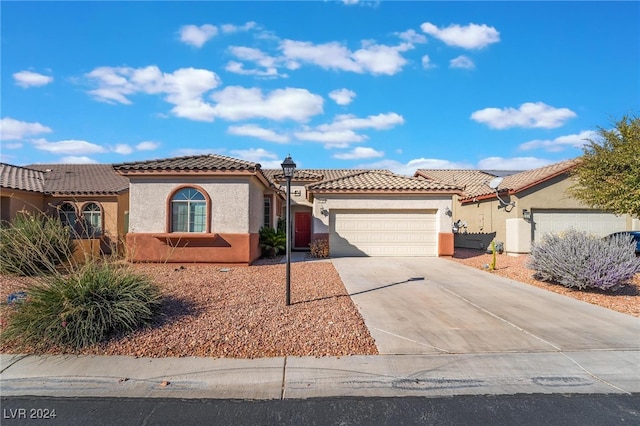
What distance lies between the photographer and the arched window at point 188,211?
12.5 metres

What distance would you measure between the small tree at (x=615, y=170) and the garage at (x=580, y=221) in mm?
4503

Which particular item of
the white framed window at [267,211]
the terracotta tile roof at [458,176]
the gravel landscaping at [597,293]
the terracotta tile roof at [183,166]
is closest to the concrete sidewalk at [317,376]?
the gravel landscaping at [597,293]

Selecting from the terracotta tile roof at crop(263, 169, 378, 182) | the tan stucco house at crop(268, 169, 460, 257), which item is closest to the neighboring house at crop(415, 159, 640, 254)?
the tan stucco house at crop(268, 169, 460, 257)

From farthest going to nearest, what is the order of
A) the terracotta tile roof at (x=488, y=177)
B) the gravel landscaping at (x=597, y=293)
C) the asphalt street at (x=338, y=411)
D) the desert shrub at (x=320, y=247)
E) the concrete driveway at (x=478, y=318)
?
the terracotta tile roof at (x=488, y=177) < the desert shrub at (x=320, y=247) < the gravel landscaping at (x=597, y=293) < the concrete driveway at (x=478, y=318) < the asphalt street at (x=338, y=411)

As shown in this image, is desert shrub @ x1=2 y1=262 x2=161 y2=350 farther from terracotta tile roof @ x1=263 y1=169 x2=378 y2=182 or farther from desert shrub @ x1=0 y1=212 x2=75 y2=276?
terracotta tile roof @ x1=263 y1=169 x2=378 y2=182

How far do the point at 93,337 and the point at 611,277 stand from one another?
35.5ft

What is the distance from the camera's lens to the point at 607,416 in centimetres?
366

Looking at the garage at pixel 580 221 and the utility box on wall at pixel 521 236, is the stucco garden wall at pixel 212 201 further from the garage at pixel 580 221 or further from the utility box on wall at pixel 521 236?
the garage at pixel 580 221

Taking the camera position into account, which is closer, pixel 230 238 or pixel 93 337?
pixel 93 337

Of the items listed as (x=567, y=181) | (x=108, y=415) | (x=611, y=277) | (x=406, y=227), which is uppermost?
(x=567, y=181)

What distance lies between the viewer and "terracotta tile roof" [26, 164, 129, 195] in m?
17.4

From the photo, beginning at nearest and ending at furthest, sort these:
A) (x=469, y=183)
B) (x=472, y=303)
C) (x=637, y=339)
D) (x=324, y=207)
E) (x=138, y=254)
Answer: (x=637, y=339) < (x=472, y=303) < (x=138, y=254) < (x=324, y=207) < (x=469, y=183)

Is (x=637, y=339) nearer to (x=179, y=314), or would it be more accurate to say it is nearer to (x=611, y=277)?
(x=611, y=277)

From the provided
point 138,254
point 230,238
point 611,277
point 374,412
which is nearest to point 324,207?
point 230,238
